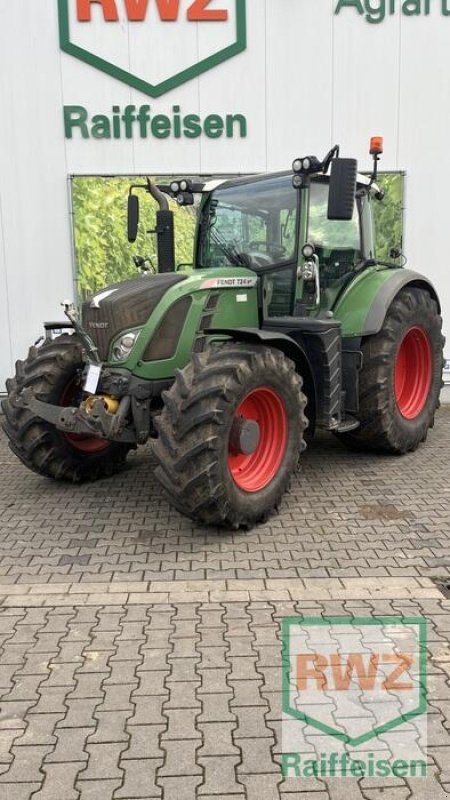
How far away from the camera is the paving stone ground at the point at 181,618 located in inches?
91.9

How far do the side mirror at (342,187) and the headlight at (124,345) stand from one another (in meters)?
1.59

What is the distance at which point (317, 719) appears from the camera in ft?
8.47

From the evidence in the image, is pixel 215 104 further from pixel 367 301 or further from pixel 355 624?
pixel 355 624

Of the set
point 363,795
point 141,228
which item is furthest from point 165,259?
point 363,795

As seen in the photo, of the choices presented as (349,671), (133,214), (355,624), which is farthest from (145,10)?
(349,671)

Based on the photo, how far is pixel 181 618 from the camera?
3391 mm

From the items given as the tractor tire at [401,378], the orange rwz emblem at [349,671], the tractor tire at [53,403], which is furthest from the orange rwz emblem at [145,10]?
the orange rwz emblem at [349,671]

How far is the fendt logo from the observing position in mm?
7891

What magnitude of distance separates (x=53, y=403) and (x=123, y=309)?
1.06 metres

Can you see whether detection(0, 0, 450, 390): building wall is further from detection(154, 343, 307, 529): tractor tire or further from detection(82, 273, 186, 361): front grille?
detection(154, 343, 307, 529): tractor tire

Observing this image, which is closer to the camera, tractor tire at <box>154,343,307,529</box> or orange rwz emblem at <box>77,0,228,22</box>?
tractor tire at <box>154,343,307,529</box>

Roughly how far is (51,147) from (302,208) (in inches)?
174

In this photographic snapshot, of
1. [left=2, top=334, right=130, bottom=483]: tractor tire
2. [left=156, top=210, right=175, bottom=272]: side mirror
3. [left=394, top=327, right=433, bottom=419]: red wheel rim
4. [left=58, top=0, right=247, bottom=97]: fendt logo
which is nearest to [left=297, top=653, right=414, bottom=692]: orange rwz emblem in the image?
[left=2, top=334, right=130, bottom=483]: tractor tire

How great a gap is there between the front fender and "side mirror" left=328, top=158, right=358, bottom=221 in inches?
50.2
